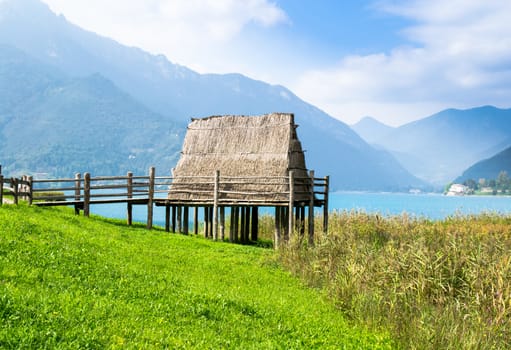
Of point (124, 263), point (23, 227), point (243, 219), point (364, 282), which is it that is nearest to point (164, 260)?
point (124, 263)

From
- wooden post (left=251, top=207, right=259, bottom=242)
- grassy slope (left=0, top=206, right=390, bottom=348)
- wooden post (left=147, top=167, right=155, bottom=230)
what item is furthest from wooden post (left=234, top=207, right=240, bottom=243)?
grassy slope (left=0, top=206, right=390, bottom=348)

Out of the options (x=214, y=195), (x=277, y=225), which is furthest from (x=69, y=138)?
(x=277, y=225)

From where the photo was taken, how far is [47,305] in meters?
8.17

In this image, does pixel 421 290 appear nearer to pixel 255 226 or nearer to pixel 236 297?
pixel 236 297

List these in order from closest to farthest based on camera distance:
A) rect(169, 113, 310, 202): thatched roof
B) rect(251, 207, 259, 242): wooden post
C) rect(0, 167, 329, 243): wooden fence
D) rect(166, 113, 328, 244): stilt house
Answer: rect(0, 167, 329, 243): wooden fence
rect(166, 113, 328, 244): stilt house
rect(169, 113, 310, 202): thatched roof
rect(251, 207, 259, 242): wooden post

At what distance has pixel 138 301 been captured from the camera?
9352 mm

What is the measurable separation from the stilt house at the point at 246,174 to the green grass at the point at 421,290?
6476 mm

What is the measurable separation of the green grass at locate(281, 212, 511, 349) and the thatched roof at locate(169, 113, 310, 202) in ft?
22.8

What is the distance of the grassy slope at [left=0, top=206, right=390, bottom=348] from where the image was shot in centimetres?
770

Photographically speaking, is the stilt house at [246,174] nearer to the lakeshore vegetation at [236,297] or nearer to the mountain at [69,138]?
the lakeshore vegetation at [236,297]

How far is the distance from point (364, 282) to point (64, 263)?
6605mm

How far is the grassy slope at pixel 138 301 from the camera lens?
7699mm

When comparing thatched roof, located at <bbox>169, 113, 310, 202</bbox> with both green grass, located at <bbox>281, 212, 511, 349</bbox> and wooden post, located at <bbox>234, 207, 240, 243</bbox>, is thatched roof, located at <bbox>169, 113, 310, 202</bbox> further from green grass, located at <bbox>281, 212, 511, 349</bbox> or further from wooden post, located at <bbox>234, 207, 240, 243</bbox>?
green grass, located at <bbox>281, 212, 511, 349</bbox>

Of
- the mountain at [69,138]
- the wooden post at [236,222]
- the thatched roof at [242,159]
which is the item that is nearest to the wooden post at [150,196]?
the thatched roof at [242,159]
